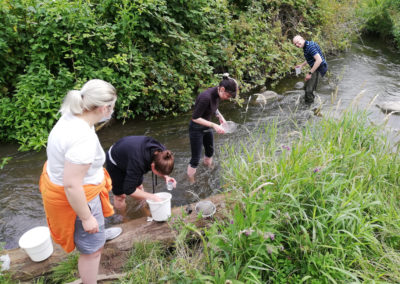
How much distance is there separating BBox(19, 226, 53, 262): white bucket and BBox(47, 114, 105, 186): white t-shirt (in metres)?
0.93

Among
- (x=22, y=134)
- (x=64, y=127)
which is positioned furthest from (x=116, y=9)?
(x=64, y=127)

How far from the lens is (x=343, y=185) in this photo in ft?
8.54

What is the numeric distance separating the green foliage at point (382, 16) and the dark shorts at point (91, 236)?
14.4 metres

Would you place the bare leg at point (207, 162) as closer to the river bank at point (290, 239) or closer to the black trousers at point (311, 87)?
the river bank at point (290, 239)

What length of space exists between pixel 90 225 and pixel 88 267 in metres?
0.49

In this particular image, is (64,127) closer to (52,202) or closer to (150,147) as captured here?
(52,202)

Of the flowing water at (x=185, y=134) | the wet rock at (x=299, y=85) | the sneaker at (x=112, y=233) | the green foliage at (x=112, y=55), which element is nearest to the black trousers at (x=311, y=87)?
the flowing water at (x=185, y=134)

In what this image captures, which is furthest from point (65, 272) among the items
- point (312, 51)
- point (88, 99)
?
point (312, 51)

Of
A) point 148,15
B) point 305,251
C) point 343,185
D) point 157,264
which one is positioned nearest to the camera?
point 305,251

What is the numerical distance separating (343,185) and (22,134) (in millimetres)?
5085

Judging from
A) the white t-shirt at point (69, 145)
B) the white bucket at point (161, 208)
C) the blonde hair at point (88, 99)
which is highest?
the blonde hair at point (88, 99)

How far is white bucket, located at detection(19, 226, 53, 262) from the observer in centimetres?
238

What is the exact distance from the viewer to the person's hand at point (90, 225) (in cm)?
190

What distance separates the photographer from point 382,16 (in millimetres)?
13070
